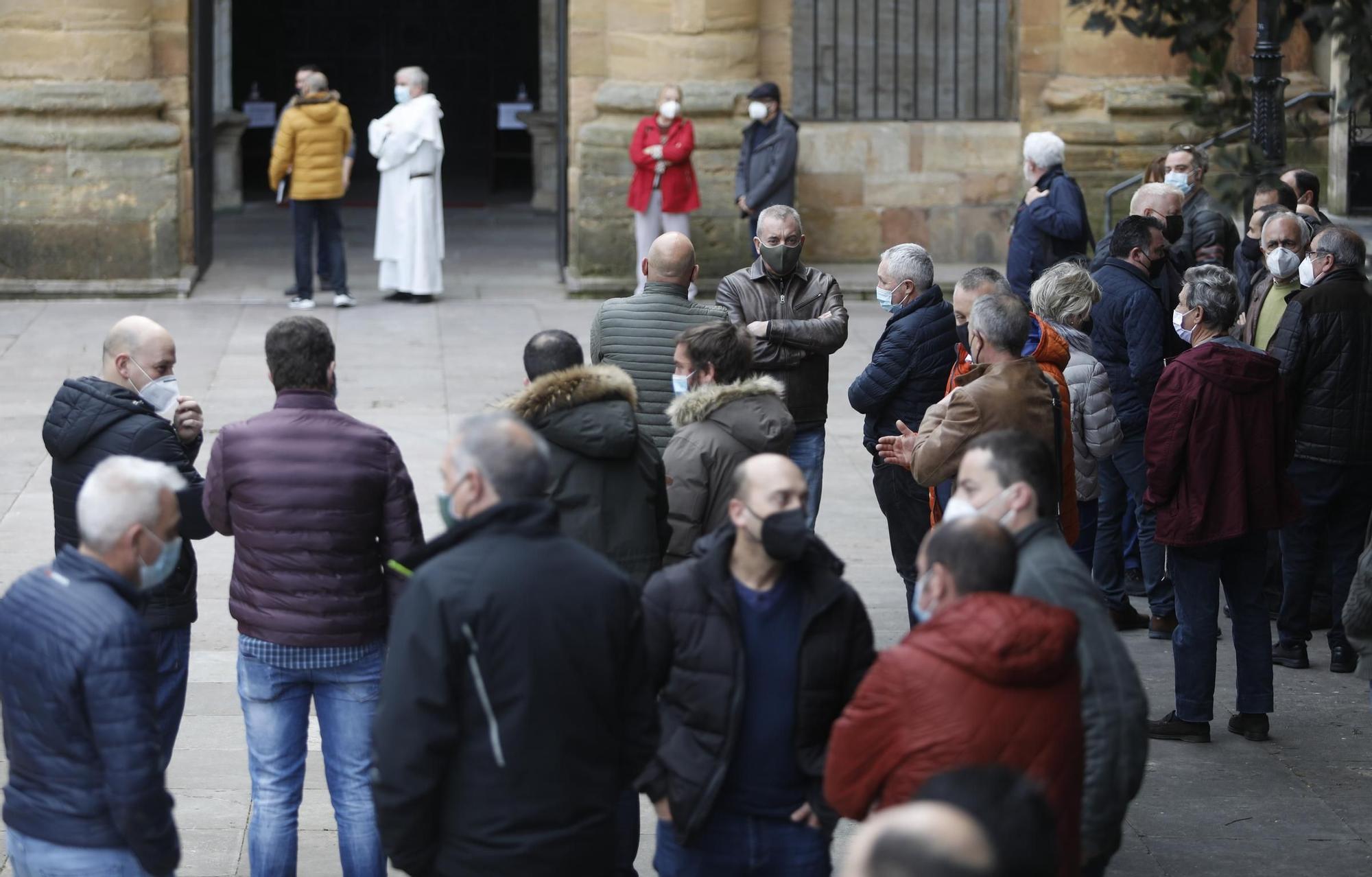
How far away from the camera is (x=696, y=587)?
4.25 metres

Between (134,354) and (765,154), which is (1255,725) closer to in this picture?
(134,354)

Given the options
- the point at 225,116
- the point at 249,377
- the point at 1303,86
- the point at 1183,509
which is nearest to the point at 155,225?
the point at 249,377

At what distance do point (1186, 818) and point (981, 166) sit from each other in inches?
446

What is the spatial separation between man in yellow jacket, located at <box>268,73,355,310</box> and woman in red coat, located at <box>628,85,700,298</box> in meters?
2.24

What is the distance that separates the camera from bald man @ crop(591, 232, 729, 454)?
6734 mm

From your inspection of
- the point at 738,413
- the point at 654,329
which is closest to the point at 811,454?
the point at 654,329

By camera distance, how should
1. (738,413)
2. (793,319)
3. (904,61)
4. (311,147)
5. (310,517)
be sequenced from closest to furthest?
(310,517), (738,413), (793,319), (311,147), (904,61)

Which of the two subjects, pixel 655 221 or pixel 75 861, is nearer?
pixel 75 861

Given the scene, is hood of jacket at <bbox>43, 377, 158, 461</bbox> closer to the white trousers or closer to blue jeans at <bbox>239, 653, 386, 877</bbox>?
blue jeans at <bbox>239, 653, 386, 877</bbox>

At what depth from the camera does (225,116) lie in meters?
21.2

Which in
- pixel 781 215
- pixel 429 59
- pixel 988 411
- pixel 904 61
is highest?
pixel 429 59

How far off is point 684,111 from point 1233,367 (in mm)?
9098

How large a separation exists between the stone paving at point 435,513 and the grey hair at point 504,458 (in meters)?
2.12

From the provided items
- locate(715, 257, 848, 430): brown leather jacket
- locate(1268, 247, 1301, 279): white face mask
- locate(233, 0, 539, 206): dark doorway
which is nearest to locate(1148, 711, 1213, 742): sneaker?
locate(715, 257, 848, 430): brown leather jacket
